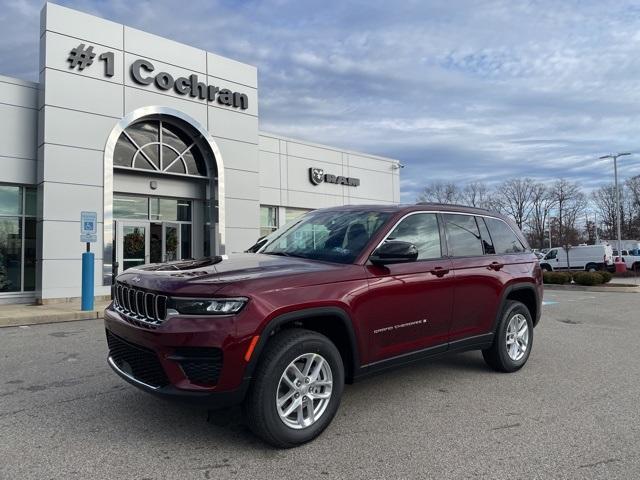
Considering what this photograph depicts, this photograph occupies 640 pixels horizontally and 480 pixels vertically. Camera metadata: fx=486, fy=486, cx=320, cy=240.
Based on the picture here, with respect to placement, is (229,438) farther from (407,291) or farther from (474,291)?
(474,291)

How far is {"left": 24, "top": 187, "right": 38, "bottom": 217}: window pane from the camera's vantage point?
549 inches

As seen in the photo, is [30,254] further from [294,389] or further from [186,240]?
[294,389]

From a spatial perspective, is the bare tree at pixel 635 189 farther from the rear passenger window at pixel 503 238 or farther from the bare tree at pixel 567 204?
the rear passenger window at pixel 503 238

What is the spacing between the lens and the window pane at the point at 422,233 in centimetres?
440

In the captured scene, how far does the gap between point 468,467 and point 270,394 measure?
4.42 ft

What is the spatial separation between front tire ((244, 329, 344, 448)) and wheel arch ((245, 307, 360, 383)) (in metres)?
0.10

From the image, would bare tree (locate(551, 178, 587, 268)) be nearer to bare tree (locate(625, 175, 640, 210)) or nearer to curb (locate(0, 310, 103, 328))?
bare tree (locate(625, 175, 640, 210))

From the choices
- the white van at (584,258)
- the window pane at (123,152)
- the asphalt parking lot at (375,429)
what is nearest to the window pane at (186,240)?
the window pane at (123,152)

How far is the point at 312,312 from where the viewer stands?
11.3 ft

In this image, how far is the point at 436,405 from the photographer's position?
429 centimetres

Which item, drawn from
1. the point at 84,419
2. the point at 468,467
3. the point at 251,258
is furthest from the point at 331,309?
the point at 84,419

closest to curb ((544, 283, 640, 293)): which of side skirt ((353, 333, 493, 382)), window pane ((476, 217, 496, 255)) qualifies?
window pane ((476, 217, 496, 255))

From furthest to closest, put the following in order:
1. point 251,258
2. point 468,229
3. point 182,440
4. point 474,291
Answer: point 468,229, point 474,291, point 251,258, point 182,440

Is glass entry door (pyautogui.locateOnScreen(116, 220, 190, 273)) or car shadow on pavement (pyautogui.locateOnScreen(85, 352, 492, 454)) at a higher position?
glass entry door (pyautogui.locateOnScreen(116, 220, 190, 273))
